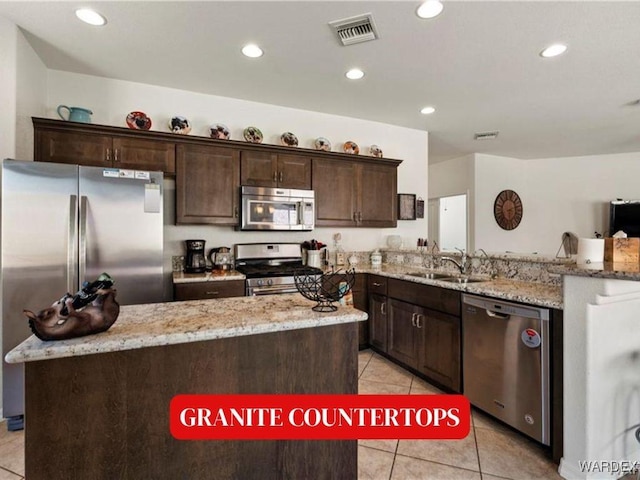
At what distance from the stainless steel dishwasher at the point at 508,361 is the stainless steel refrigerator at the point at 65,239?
2373 mm

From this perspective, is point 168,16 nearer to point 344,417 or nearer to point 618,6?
point 344,417

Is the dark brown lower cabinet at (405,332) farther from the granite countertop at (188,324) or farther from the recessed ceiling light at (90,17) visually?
the recessed ceiling light at (90,17)

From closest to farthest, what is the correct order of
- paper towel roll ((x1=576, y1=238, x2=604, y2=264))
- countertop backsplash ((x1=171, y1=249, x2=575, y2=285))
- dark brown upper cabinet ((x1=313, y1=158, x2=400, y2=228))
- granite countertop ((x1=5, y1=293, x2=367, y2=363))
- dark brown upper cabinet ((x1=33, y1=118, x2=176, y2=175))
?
1. granite countertop ((x1=5, y1=293, x2=367, y2=363))
2. paper towel roll ((x1=576, y1=238, x2=604, y2=264))
3. countertop backsplash ((x1=171, y1=249, x2=575, y2=285))
4. dark brown upper cabinet ((x1=33, y1=118, x2=176, y2=175))
5. dark brown upper cabinet ((x1=313, y1=158, x2=400, y2=228))

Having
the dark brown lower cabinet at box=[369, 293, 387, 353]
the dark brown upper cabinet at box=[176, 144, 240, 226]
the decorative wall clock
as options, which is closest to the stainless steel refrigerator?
the dark brown upper cabinet at box=[176, 144, 240, 226]

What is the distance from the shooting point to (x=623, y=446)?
1.74m

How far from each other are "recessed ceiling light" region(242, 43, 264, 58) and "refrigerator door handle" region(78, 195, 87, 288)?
166 centimetres

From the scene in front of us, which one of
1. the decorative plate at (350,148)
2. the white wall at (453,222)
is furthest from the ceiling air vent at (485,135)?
the decorative plate at (350,148)

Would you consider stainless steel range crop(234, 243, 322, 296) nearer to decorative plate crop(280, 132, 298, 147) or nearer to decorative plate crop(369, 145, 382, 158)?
decorative plate crop(280, 132, 298, 147)

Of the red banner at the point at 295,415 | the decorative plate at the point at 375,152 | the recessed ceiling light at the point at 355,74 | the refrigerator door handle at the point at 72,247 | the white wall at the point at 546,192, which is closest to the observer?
the red banner at the point at 295,415

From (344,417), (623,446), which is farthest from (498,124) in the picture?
(344,417)

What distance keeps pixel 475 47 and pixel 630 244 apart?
1764 mm

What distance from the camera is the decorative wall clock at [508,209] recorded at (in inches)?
230

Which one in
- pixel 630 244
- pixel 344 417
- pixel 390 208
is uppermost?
pixel 390 208

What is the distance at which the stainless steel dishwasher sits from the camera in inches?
73.2
